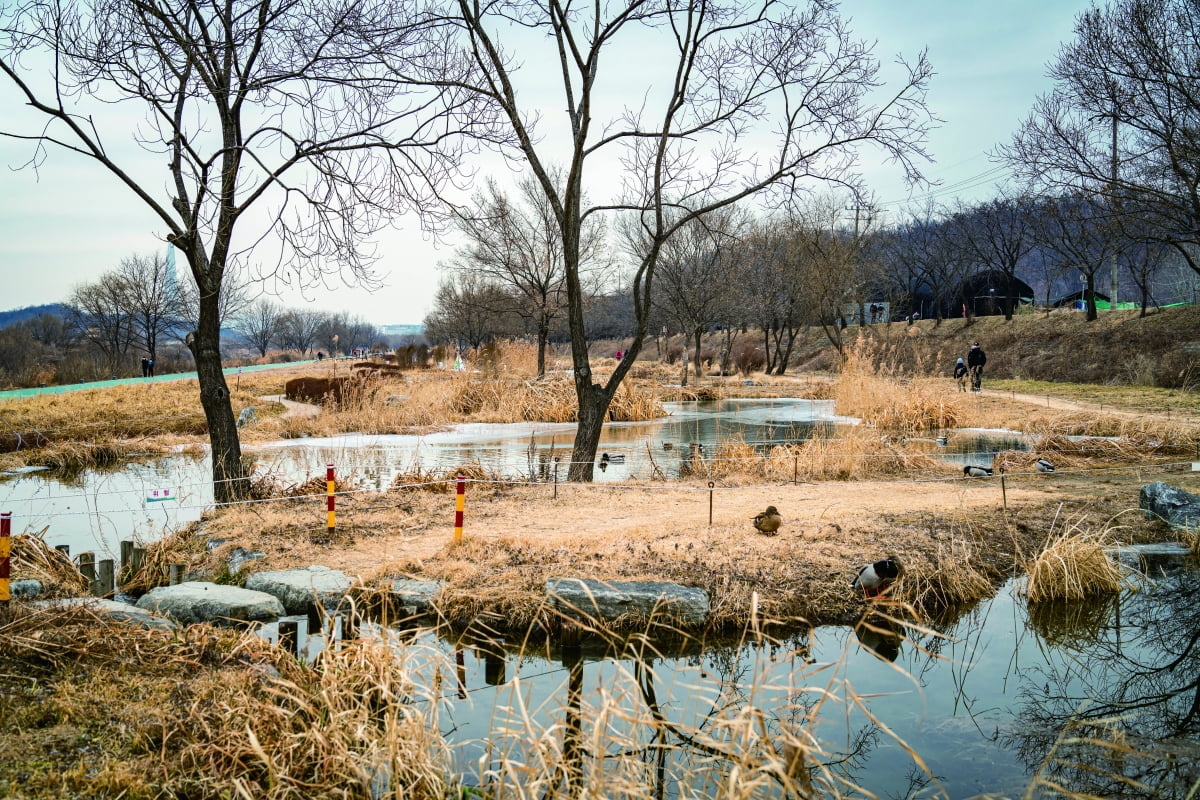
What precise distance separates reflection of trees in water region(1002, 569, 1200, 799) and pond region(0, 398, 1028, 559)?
6.37m

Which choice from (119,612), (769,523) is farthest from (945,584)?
(119,612)

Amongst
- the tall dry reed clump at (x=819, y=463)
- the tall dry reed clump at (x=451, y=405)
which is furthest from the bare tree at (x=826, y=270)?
the tall dry reed clump at (x=819, y=463)

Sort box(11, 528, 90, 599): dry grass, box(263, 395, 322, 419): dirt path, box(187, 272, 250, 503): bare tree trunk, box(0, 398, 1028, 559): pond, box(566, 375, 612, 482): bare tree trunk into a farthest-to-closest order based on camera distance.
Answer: box(263, 395, 322, 419): dirt path → box(566, 375, 612, 482): bare tree trunk → box(0, 398, 1028, 559): pond → box(187, 272, 250, 503): bare tree trunk → box(11, 528, 90, 599): dry grass

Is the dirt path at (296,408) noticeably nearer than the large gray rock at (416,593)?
No

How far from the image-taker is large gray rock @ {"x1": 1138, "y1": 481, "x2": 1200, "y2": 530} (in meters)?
8.52

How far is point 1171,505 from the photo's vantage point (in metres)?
8.81

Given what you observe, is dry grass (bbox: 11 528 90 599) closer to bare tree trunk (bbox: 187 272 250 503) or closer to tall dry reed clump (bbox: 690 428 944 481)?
bare tree trunk (bbox: 187 272 250 503)

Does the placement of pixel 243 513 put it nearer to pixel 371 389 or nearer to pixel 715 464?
pixel 715 464

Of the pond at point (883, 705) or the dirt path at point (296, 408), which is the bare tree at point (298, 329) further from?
the pond at point (883, 705)

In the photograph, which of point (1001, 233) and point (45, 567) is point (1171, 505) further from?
point (1001, 233)

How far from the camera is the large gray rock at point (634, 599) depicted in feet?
20.8

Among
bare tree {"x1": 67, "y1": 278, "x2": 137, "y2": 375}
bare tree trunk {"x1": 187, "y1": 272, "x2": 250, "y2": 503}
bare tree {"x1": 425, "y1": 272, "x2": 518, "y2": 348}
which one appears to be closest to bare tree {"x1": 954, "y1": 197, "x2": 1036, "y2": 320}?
bare tree {"x1": 425, "y1": 272, "x2": 518, "y2": 348}

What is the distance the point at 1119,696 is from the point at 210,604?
6125mm

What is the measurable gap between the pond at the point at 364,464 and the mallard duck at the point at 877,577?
5.21m
